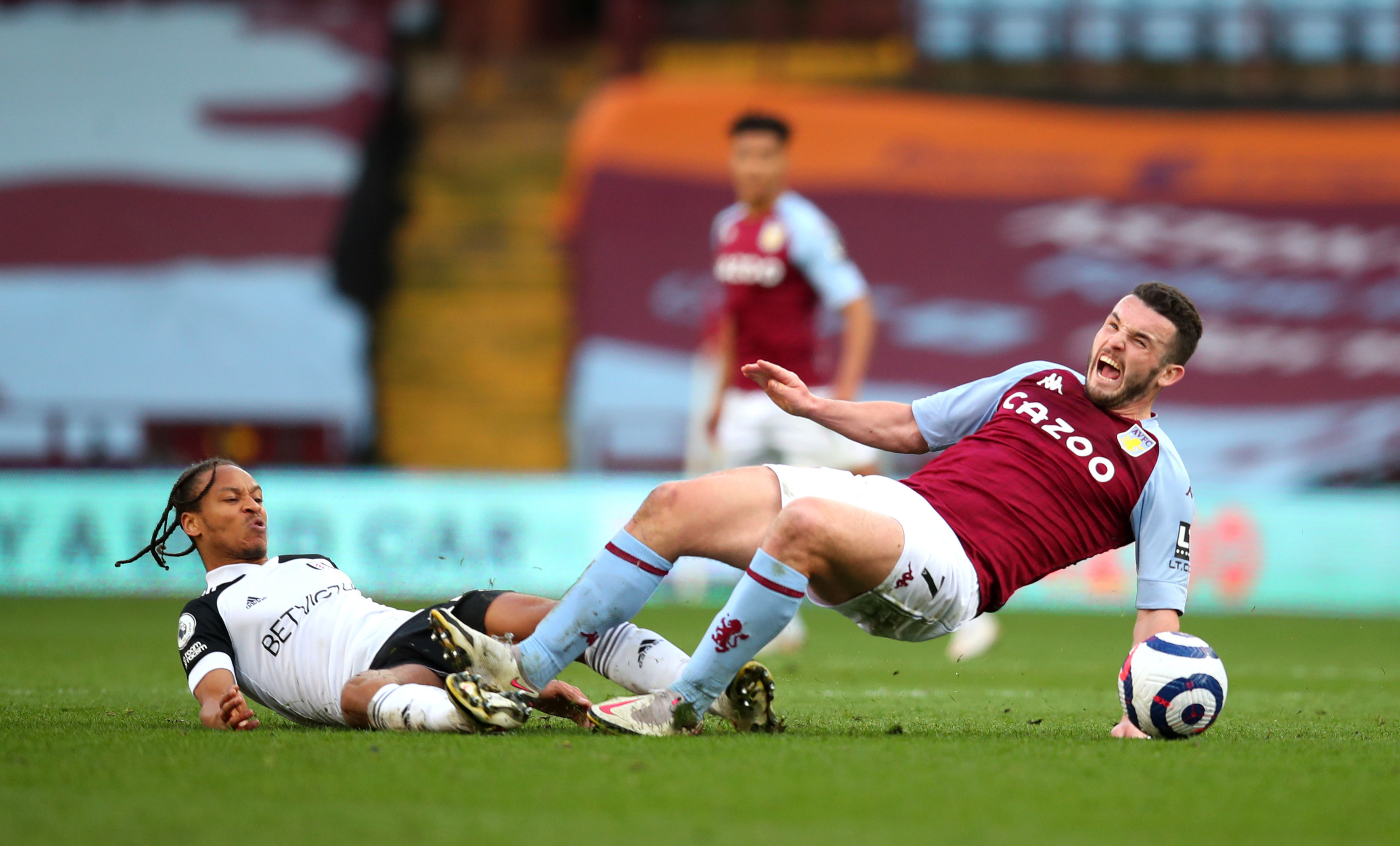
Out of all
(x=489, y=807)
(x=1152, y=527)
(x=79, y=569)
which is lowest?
(x=79, y=569)

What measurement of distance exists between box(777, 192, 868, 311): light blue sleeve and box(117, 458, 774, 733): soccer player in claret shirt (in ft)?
9.70

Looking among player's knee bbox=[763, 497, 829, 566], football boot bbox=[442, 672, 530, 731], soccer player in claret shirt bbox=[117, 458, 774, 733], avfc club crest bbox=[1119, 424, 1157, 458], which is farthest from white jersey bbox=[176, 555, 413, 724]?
avfc club crest bbox=[1119, 424, 1157, 458]

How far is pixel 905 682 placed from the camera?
247 inches

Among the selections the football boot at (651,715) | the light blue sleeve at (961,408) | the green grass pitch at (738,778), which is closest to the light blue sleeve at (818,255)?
the green grass pitch at (738,778)

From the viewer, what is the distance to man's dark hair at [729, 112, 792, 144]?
271 inches

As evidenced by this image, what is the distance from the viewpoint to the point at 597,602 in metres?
4.01

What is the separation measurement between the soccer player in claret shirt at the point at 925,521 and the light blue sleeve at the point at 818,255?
8.29 ft

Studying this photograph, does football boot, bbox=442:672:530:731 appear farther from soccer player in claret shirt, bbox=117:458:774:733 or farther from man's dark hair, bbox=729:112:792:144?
man's dark hair, bbox=729:112:792:144

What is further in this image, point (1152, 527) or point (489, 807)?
point (1152, 527)

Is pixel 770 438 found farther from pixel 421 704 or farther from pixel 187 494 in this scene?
pixel 421 704

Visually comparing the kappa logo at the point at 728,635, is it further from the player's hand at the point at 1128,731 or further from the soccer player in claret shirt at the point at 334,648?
the player's hand at the point at 1128,731

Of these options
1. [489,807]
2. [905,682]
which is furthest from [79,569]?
[489,807]

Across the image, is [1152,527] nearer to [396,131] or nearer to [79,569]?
[79,569]

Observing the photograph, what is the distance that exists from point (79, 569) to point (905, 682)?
7.76 meters
